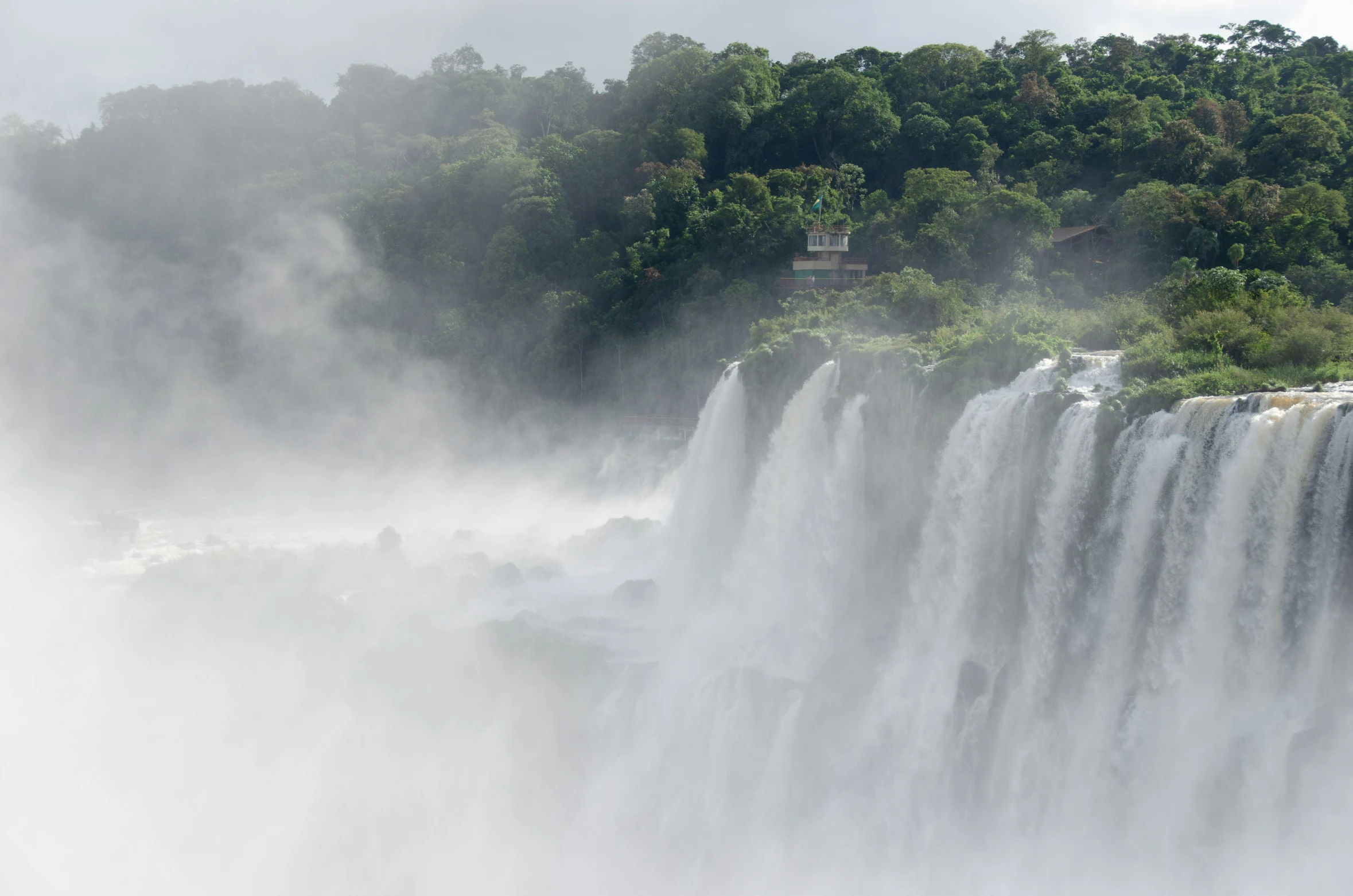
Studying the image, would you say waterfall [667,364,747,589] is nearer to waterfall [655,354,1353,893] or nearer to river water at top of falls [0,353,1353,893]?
river water at top of falls [0,353,1353,893]

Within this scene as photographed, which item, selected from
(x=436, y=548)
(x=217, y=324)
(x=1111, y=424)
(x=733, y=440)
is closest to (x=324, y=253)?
(x=217, y=324)

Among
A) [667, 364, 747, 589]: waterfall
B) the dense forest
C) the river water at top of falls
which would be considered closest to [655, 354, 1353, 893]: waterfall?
the river water at top of falls

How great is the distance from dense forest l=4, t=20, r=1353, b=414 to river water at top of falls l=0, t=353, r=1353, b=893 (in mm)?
1793

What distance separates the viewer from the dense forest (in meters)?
19.5

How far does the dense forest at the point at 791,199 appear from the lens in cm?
1950

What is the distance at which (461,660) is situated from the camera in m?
17.2

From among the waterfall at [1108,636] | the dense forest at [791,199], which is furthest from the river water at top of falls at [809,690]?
the dense forest at [791,199]

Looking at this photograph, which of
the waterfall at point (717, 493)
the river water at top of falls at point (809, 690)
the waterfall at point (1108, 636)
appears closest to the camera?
the waterfall at point (1108, 636)

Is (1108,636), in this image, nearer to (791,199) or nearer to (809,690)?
(809,690)

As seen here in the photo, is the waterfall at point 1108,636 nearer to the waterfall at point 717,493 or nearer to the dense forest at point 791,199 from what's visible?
the dense forest at point 791,199

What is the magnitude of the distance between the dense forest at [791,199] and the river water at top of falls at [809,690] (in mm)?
1793

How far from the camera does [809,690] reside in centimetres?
1402

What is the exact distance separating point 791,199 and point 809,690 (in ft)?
72.1

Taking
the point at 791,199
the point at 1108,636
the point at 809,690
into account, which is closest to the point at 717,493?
the point at 809,690
